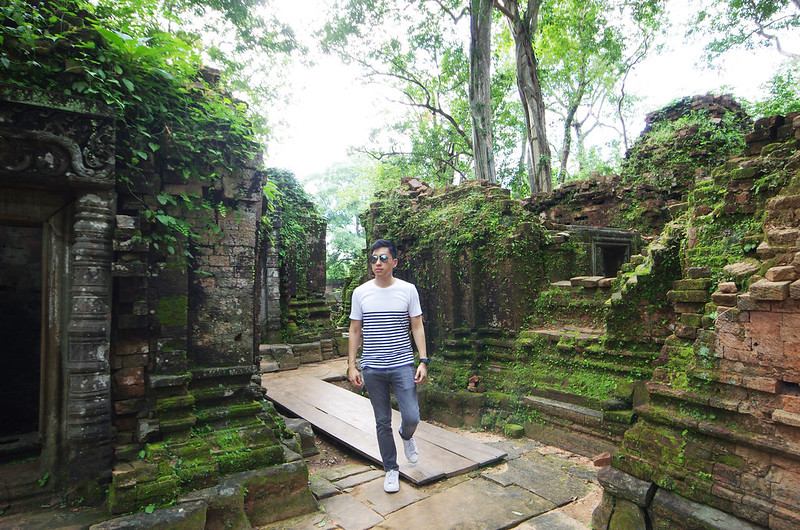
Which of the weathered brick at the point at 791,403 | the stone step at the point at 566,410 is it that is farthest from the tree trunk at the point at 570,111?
the weathered brick at the point at 791,403

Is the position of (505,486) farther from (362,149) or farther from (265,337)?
(362,149)

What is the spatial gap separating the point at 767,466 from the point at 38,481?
5.50 m

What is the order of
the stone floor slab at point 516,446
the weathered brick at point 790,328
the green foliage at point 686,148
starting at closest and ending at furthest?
the weathered brick at point 790,328, the stone floor slab at point 516,446, the green foliage at point 686,148

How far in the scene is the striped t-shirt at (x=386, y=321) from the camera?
386 cm

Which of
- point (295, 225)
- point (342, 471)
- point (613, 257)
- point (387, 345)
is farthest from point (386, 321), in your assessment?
point (295, 225)

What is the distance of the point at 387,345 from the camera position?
3859 millimetres

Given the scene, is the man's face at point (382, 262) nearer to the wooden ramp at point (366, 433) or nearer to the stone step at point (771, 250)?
the wooden ramp at point (366, 433)

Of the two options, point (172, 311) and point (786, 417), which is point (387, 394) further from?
point (786, 417)

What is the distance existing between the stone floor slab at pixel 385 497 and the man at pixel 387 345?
0.33 metres

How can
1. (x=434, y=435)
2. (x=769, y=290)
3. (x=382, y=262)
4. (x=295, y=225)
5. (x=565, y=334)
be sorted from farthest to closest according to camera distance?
(x=295, y=225), (x=565, y=334), (x=434, y=435), (x=382, y=262), (x=769, y=290)

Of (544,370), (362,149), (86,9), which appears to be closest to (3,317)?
(86,9)

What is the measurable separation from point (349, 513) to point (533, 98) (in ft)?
44.1

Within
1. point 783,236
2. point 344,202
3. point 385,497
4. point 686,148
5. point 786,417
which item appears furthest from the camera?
point 344,202

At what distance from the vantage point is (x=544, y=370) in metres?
6.23
